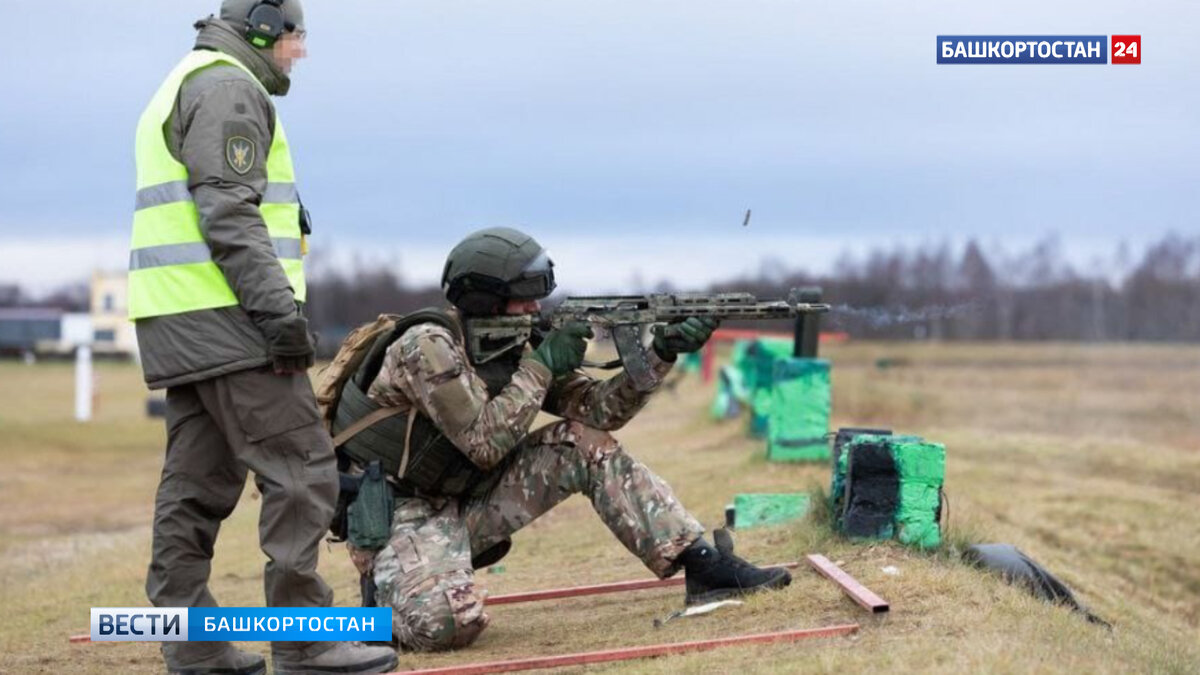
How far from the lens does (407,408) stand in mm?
7367

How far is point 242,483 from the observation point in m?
6.63

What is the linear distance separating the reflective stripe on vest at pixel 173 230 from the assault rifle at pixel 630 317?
1.33 m

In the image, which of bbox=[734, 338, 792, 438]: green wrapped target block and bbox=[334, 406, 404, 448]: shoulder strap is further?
bbox=[734, 338, 792, 438]: green wrapped target block

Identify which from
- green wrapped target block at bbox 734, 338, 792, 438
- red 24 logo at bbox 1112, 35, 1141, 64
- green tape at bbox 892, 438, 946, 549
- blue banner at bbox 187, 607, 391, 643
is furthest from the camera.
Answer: green wrapped target block at bbox 734, 338, 792, 438

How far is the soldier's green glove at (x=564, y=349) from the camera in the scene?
284 inches

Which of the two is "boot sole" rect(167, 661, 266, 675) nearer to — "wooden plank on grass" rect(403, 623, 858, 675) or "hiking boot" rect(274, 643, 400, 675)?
"hiking boot" rect(274, 643, 400, 675)

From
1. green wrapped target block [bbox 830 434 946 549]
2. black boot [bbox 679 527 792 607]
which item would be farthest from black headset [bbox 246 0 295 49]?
green wrapped target block [bbox 830 434 946 549]

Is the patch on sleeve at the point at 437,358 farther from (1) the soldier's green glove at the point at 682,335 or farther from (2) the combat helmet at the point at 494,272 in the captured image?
(1) the soldier's green glove at the point at 682,335

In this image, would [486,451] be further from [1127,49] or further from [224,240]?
[1127,49]

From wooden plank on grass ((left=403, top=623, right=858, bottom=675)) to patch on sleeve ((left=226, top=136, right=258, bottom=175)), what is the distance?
83.1 inches

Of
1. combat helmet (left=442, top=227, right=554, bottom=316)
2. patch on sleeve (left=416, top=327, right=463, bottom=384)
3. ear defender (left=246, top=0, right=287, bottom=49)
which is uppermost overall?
ear defender (left=246, top=0, right=287, bottom=49)

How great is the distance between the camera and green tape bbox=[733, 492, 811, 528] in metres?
10.2

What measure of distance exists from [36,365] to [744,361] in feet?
215

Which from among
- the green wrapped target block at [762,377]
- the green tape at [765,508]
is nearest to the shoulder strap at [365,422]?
the green tape at [765,508]
